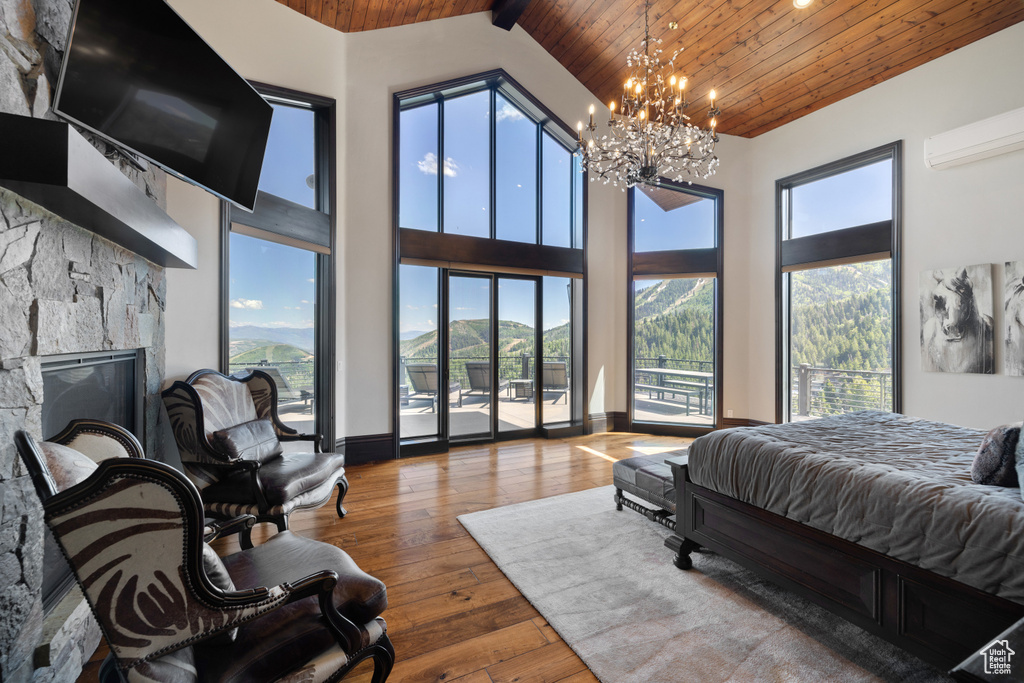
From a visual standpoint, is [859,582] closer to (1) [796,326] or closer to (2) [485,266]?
(2) [485,266]

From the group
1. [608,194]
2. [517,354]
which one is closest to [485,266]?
[517,354]

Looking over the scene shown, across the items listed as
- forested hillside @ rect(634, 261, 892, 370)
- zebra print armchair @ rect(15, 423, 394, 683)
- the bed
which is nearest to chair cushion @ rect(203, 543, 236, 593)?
zebra print armchair @ rect(15, 423, 394, 683)

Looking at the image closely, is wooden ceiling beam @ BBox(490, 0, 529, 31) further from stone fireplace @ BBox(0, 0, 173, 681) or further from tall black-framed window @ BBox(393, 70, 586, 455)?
stone fireplace @ BBox(0, 0, 173, 681)

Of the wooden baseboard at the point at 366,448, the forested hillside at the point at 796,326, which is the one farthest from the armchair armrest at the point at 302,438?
the forested hillside at the point at 796,326

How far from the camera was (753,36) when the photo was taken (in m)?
4.57

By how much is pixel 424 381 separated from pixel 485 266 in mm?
1514

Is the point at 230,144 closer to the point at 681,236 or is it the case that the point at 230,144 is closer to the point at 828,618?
the point at 828,618

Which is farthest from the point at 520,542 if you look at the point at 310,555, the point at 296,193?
the point at 296,193

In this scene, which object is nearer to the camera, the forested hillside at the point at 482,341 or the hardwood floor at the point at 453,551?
the hardwood floor at the point at 453,551

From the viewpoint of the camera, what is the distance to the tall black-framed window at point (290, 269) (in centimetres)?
367

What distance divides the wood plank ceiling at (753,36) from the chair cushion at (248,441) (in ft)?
12.0

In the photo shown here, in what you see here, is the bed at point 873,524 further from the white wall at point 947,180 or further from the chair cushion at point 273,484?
the chair cushion at point 273,484

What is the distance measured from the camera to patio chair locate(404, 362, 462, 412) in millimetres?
5016

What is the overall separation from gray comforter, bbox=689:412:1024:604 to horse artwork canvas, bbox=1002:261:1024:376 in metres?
1.84
